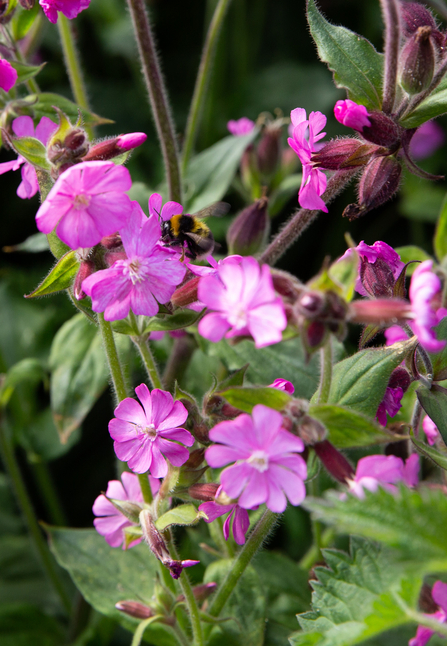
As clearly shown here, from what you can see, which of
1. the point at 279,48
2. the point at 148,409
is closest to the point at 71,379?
the point at 148,409

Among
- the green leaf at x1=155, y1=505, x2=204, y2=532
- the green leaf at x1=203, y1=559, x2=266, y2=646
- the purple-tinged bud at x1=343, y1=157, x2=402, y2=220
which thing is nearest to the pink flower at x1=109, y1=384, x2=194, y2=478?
the green leaf at x1=155, y1=505, x2=204, y2=532

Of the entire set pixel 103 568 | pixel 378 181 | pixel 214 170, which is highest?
pixel 378 181

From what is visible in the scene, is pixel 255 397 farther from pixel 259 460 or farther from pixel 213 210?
pixel 213 210

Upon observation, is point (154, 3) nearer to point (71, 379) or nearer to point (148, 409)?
point (71, 379)

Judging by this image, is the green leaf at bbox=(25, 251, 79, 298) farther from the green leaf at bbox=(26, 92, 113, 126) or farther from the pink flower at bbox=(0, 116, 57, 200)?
the green leaf at bbox=(26, 92, 113, 126)

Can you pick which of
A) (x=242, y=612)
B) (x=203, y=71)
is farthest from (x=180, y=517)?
(x=203, y=71)

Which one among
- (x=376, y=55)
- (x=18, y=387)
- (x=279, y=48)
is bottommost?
(x=18, y=387)
